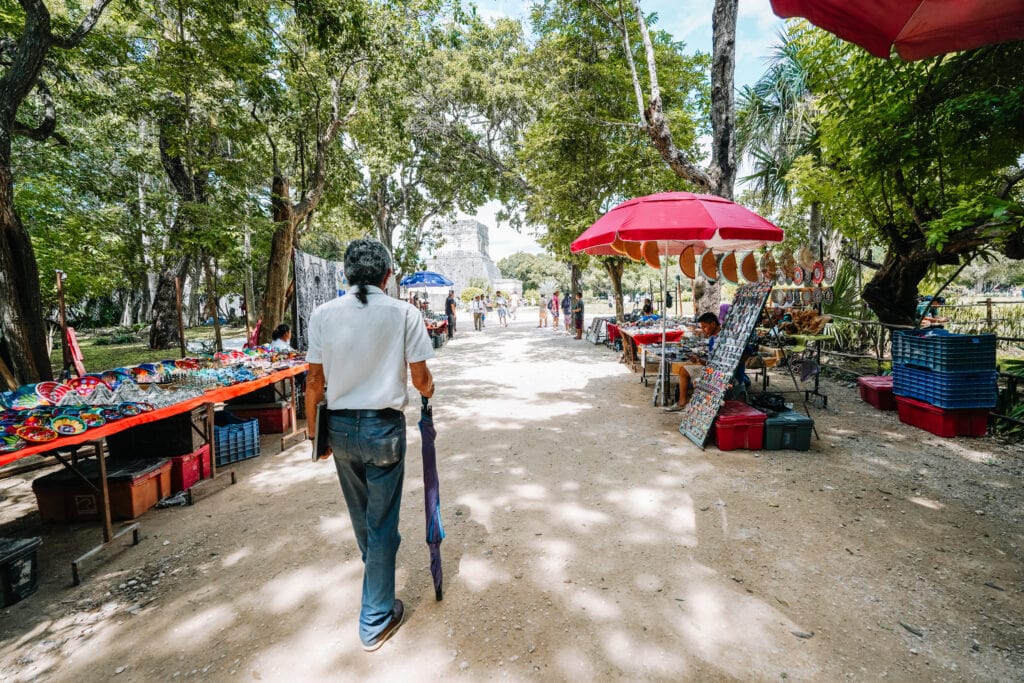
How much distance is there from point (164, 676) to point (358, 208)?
19880mm

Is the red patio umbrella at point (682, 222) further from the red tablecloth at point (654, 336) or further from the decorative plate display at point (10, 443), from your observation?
the decorative plate display at point (10, 443)

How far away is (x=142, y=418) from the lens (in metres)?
3.64

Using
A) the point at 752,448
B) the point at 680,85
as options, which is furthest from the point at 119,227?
the point at 680,85

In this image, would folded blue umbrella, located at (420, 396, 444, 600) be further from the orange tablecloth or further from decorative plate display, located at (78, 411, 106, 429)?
decorative plate display, located at (78, 411, 106, 429)

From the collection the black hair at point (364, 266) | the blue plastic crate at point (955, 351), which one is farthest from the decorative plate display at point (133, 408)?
Answer: the blue plastic crate at point (955, 351)

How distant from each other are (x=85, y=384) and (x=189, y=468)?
1.13 meters

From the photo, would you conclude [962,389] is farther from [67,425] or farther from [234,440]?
[67,425]

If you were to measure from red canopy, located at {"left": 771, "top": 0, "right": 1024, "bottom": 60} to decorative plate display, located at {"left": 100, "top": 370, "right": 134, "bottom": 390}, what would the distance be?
5.58 metres

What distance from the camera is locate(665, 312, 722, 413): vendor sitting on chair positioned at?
657cm

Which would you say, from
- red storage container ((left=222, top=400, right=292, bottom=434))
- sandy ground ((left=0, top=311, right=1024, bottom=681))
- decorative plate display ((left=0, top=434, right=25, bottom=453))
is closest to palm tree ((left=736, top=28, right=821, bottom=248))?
sandy ground ((left=0, top=311, right=1024, bottom=681))

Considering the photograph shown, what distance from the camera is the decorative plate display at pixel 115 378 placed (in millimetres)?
4277

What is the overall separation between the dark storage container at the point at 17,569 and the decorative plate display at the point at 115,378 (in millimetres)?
1695

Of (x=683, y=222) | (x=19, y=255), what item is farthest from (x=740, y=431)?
(x=19, y=255)

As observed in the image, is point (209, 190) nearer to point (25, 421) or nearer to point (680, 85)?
point (25, 421)
